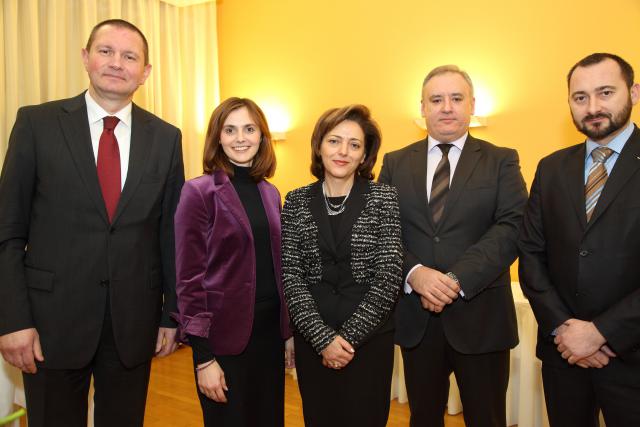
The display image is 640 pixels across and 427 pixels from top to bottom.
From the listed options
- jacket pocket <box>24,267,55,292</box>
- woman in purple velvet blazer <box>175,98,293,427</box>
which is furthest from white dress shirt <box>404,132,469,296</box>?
jacket pocket <box>24,267,55,292</box>

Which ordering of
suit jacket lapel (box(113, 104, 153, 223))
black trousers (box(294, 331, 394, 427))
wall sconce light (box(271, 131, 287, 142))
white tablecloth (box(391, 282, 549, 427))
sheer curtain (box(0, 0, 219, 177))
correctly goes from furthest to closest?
wall sconce light (box(271, 131, 287, 142)), sheer curtain (box(0, 0, 219, 177)), white tablecloth (box(391, 282, 549, 427)), suit jacket lapel (box(113, 104, 153, 223)), black trousers (box(294, 331, 394, 427))

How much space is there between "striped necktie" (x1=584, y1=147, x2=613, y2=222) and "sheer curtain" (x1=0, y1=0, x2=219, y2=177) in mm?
4225

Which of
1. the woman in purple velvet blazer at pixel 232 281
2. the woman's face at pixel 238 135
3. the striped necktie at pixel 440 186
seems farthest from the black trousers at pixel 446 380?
the woman's face at pixel 238 135

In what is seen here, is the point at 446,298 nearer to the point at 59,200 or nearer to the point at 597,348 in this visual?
the point at 597,348

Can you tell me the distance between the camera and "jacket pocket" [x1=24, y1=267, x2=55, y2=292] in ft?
6.13

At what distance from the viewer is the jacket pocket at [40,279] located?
6.13 feet

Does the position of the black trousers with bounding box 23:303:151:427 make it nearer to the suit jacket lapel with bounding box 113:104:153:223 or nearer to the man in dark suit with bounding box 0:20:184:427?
the man in dark suit with bounding box 0:20:184:427

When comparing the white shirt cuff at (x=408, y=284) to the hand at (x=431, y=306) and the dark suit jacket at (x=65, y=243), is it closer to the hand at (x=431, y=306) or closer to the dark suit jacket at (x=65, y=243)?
the hand at (x=431, y=306)

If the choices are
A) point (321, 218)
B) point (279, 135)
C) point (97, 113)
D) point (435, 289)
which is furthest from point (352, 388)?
point (279, 135)

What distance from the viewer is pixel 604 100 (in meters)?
1.87

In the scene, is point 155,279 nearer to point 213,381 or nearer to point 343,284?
point 213,381

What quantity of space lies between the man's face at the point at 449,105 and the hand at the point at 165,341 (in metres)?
1.45

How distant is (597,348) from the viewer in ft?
5.76

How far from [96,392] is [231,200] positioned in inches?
36.7
